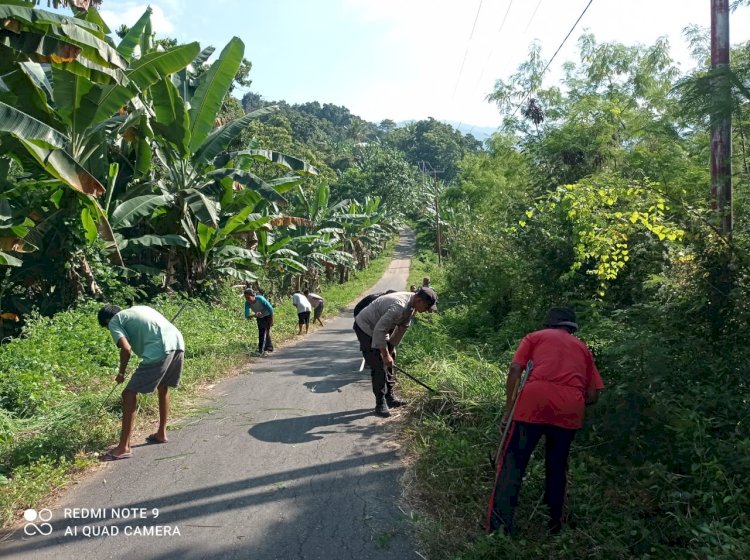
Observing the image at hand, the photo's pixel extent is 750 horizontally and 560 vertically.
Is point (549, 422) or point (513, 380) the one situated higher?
point (513, 380)

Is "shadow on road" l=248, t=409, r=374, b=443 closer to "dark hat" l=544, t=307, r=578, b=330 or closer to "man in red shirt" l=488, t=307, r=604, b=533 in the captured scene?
"man in red shirt" l=488, t=307, r=604, b=533

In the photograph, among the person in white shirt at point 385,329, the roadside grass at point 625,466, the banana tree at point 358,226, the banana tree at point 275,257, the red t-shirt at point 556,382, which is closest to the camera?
the roadside grass at point 625,466

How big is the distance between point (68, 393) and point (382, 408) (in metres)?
4.32

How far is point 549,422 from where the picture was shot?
3.86 m

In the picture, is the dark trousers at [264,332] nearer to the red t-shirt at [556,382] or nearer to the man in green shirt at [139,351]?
the man in green shirt at [139,351]

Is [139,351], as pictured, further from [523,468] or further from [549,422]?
[549,422]

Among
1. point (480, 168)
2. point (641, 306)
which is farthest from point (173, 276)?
point (480, 168)

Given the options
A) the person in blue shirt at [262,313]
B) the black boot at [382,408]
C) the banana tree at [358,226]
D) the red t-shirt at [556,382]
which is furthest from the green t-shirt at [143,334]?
the banana tree at [358,226]

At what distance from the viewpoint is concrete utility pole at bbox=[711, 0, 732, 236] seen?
5766 millimetres


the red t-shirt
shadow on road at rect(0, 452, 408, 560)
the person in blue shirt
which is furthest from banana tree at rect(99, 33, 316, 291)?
the red t-shirt

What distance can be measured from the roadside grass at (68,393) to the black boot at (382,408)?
2.32 metres

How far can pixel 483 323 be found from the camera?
1341 centimetres

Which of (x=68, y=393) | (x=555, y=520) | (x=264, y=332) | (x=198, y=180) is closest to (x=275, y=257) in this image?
(x=198, y=180)

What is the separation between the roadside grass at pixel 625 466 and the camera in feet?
11.8
